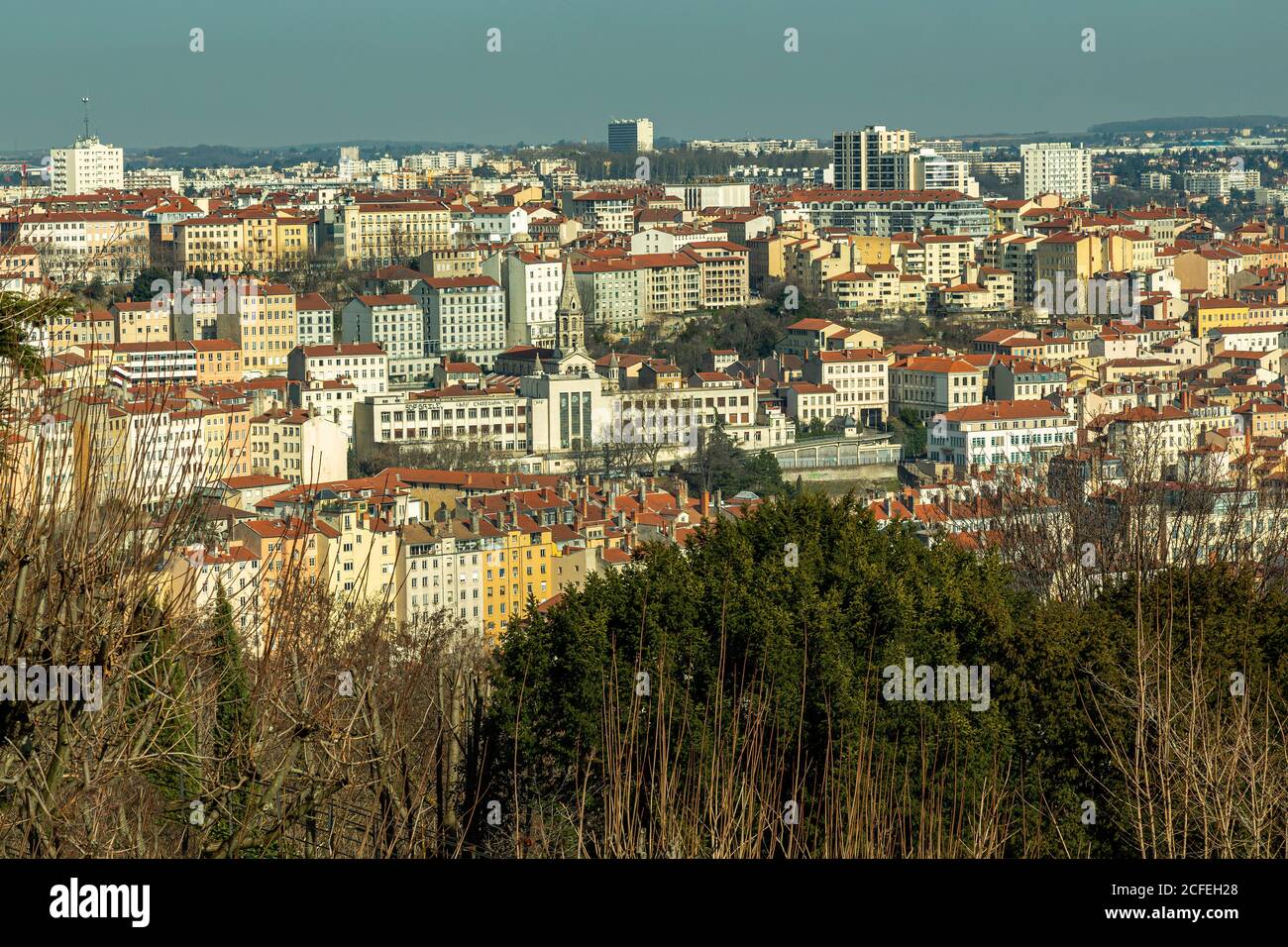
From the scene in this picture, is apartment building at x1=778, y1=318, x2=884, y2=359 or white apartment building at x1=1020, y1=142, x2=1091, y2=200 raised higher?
white apartment building at x1=1020, y1=142, x2=1091, y2=200

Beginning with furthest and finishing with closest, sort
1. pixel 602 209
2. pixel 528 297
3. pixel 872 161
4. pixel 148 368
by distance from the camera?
pixel 872 161, pixel 602 209, pixel 528 297, pixel 148 368

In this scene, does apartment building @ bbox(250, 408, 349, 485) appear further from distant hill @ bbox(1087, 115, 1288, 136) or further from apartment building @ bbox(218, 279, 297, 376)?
distant hill @ bbox(1087, 115, 1288, 136)

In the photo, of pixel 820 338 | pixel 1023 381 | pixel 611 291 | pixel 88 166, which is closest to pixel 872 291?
pixel 611 291

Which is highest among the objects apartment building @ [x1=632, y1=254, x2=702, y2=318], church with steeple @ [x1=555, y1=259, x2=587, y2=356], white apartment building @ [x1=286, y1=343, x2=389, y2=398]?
apartment building @ [x1=632, y1=254, x2=702, y2=318]

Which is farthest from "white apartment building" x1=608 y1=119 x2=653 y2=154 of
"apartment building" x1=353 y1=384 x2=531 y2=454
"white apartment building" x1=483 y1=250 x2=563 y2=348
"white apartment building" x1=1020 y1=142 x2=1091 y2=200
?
"apartment building" x1=353 y1=384 x2=531 y2=454

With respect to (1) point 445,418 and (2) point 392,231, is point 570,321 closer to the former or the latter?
(1) point 445,418

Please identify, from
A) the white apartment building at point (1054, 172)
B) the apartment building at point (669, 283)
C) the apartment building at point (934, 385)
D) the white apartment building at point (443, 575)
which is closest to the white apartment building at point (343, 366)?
the apartment building at point (669, 283)
